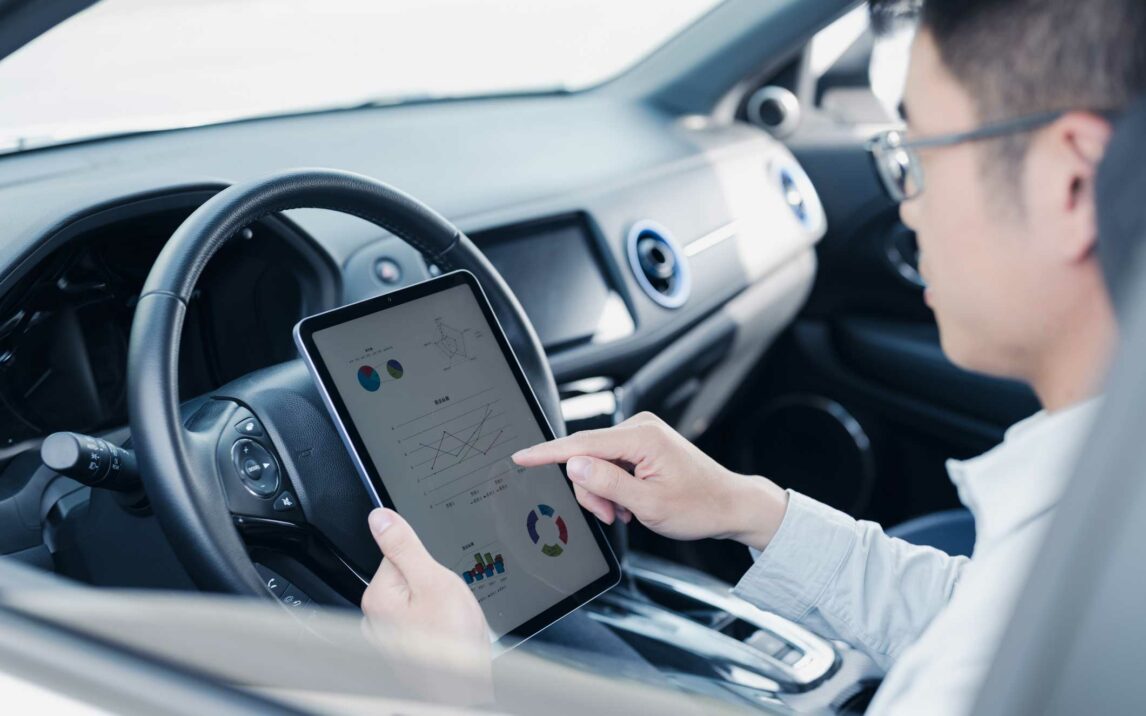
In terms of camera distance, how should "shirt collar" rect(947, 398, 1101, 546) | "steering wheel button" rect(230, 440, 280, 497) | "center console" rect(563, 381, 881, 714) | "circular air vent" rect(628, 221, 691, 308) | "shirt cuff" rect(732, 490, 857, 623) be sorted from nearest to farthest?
1. "shirt collar" rect(947, 398, 1101, 546)
2. "steering wheel button" rect(230, 440, 280, 497)
3. "shirt cuff" rect(732, 490, 857, 623)
4. "center console" rect(563, 381, 881, 714)
5. "circular air vent" rect(628, 221, 691, 308)

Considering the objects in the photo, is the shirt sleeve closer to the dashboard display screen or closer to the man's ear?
the man's ear

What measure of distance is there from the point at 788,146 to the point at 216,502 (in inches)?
77.4

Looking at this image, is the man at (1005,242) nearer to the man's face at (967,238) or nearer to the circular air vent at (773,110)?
the man's face at (967,238)

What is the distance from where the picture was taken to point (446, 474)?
1148 millimetres

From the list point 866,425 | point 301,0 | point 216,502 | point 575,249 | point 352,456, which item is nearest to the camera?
point 216,502

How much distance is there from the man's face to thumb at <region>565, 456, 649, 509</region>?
1.27 feet

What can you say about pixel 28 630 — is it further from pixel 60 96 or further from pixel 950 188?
pixel 60 96

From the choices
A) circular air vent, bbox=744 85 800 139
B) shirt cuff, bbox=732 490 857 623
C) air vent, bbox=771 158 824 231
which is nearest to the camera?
shirt cuff, bbox=732 490 857 623

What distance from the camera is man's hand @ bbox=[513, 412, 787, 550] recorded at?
3.88 ft

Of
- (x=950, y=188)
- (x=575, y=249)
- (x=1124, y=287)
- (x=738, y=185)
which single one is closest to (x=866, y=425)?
(x=738, y=185)

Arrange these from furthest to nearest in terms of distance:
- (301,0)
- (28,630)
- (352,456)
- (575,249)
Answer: (301,0), (575,249), (352,456), (28,630)

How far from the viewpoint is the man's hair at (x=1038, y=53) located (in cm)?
70

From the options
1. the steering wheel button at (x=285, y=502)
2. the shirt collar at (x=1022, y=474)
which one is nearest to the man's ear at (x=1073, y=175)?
the shirt collar at (x=1022, y=474)

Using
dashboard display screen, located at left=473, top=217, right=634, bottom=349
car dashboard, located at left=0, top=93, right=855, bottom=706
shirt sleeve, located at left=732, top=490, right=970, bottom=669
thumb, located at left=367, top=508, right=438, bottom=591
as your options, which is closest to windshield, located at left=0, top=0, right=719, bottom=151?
car dashboard, located at left=0, top=93, right=855, bottom=706
